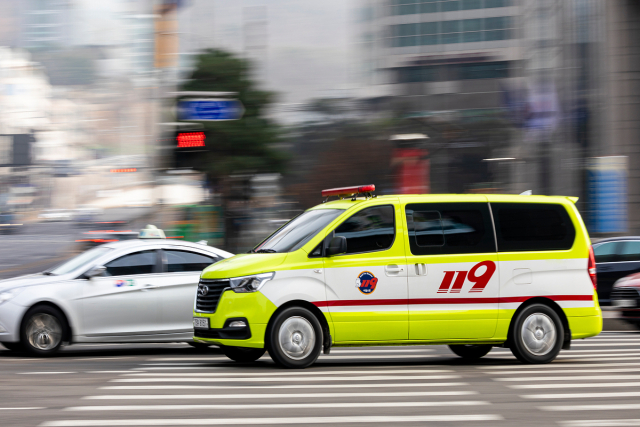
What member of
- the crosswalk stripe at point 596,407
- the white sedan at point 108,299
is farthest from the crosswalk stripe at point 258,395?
the white sedan at point 108,299

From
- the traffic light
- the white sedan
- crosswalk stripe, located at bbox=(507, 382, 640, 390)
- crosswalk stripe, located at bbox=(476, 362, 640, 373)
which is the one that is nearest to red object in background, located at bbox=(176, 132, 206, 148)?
the traffic light

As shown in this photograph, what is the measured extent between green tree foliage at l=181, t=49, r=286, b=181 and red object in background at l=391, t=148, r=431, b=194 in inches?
220

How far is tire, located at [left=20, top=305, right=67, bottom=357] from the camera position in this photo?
10.2 m

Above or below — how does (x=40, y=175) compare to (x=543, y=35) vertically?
below

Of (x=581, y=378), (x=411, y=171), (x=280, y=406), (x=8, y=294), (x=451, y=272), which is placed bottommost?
(x=581, y=378)

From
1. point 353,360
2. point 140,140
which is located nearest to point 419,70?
point 140,140

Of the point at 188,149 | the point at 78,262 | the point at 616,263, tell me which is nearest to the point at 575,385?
the point at 78,262

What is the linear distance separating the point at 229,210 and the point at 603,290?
1665 cm

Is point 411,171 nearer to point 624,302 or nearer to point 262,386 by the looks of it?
point 624,302

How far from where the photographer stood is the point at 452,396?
6969 mm

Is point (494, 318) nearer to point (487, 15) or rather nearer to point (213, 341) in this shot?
point (213, 341)

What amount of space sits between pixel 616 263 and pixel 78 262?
11.1 m

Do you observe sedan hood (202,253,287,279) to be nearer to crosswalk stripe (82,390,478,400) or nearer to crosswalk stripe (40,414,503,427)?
crosswalk stripe (82,390,478,400)

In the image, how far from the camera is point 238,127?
3662 cm
